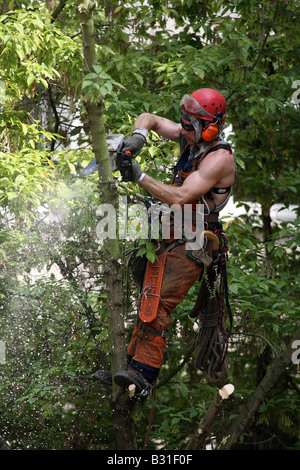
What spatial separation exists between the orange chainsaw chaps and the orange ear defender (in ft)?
2.76

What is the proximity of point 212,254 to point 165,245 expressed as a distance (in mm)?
348

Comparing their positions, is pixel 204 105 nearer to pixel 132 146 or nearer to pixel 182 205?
pixel 132 146

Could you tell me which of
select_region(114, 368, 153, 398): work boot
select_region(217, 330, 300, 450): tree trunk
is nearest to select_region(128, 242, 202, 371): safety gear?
select_region(114, 368, 153, 398): work boot

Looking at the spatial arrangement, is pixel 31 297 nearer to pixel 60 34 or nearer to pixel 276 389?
pixel 60 34

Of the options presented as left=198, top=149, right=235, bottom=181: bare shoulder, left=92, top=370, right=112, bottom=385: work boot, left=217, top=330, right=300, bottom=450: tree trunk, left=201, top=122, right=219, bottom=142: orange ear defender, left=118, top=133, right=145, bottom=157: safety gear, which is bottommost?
left=217, top=330, right=300, bottom=450: tree trunk

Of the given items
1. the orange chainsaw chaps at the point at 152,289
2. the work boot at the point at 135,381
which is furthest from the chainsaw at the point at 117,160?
the work boot at the point at 135,381

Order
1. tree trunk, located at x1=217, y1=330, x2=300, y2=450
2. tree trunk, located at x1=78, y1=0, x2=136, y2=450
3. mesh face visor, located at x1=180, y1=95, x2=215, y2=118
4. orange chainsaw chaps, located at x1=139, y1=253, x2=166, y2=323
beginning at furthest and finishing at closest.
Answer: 1. tree trunk, located at x1=217, y1=330, x2=300, y2=450
2. orange chainsaw chaps, located at x1=139, y1=253, x2=166, y2=323
3. mesh face visor, located at x1=180, y1=95, x2=215, y2=118
4. tree trunk, located at x1=78, y1=0, x2=136, y2=450

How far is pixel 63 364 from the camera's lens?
5324 mm

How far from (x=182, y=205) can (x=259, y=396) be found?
1.94m

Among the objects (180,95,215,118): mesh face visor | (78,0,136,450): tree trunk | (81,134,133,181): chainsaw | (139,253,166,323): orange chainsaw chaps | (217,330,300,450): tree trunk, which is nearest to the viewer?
(78,0,136,450): tree trunk

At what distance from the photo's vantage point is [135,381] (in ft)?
12.8

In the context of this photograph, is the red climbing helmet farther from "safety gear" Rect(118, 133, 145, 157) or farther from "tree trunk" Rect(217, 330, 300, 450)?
"tree trunk" Rect(217, 330, 300, 450)

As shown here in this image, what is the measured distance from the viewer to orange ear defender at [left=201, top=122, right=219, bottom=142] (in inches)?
153
